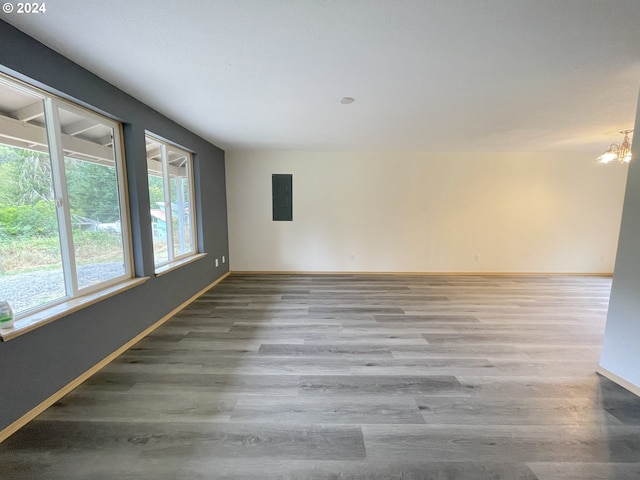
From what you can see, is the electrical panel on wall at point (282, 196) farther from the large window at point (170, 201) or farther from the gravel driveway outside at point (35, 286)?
the gravel driveway outside at point (35, 286)

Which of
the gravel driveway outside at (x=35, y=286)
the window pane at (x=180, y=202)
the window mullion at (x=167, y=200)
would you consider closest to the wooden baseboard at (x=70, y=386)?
the gravel driveway outside at (x=35, y=286)

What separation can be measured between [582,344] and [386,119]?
3063mm

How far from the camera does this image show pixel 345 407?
1.72 meters

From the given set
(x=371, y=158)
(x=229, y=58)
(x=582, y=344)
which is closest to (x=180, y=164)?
(x=229, y=58)

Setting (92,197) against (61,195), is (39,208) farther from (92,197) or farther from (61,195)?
(92,197)

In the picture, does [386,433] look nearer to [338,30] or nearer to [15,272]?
Result: [338,30]

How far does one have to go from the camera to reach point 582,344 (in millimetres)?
2541

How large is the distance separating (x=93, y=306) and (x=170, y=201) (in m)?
1.69

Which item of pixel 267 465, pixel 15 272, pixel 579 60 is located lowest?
pixel 267 465

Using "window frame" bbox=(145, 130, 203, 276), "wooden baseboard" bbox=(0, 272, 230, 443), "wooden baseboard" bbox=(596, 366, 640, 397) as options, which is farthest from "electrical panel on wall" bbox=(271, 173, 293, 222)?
"wooden baseboard" bbox=(596, 366, 640, 397)

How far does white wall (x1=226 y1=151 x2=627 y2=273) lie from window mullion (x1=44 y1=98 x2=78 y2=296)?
3166 millimetres

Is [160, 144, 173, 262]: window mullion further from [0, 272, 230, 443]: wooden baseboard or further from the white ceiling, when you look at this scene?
[0, 272, 230, 443]: wooden baseboard

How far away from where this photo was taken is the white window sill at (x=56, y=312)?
1.50 metres

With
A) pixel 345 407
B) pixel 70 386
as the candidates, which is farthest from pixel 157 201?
pixel 345 407
